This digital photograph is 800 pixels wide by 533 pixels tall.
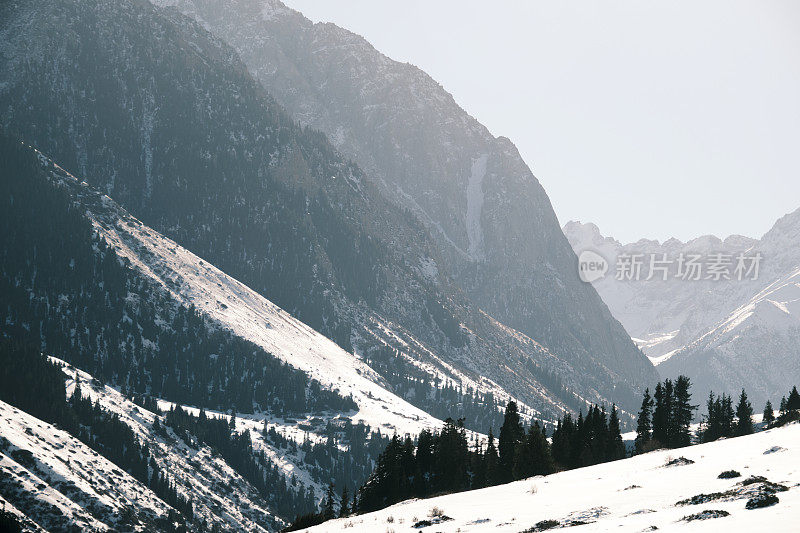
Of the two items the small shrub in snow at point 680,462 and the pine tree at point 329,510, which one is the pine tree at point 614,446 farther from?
the small shrub in snow at point 680,462

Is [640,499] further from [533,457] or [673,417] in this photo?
[673,417]

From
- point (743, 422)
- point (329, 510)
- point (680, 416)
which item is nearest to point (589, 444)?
point (680, 416)

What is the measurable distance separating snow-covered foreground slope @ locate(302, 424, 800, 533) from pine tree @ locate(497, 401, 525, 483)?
54613mm

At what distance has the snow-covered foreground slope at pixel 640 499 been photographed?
1192 inches

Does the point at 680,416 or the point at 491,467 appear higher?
the point at 680,416

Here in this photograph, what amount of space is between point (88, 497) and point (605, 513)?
190119 millimetres

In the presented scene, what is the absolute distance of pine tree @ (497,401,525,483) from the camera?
111 meters

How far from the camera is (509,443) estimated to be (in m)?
119

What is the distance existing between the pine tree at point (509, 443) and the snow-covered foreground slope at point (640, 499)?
179 feet

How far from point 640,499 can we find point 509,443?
274 feet

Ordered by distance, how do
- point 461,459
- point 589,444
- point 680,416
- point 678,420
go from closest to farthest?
1. point 589,444
2. point 461,459
3. point 678,420
4. point 680,416

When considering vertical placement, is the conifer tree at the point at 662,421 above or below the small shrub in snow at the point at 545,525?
above

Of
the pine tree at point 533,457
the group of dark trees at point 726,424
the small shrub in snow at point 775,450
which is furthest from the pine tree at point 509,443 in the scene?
the small shrub in snow at point 775,450

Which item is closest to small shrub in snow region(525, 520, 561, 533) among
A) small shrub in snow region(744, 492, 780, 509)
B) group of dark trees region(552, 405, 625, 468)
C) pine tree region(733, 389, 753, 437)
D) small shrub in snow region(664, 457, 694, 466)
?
small shrub in snow region(744, 492, 780, 509)
